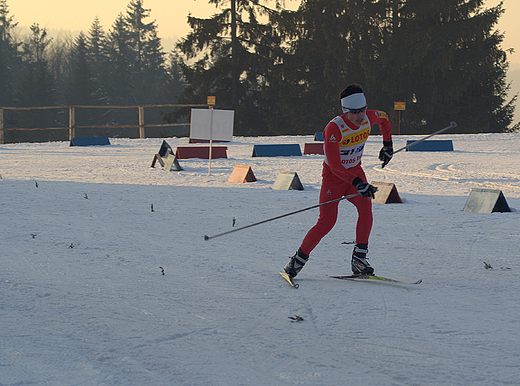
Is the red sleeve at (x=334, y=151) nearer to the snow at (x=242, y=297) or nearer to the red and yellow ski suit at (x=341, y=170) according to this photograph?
the red and yellow ski suit at (x=341, y=170)

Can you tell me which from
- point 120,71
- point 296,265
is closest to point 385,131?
point 296,265

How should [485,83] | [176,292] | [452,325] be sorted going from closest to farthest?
[452,325] < [176,292] < [485,83]

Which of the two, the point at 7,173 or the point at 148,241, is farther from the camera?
the point at 7,173

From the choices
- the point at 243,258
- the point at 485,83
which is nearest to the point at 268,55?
the point at 485,83

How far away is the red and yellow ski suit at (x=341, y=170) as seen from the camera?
4562mm

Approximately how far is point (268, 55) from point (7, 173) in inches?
1210

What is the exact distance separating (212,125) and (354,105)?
29.4ft

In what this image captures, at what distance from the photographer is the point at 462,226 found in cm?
703

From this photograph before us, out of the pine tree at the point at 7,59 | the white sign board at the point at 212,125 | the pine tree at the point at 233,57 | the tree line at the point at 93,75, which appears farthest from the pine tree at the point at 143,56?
the white sign board at the point at 212,125

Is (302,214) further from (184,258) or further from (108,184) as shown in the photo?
(108,184)

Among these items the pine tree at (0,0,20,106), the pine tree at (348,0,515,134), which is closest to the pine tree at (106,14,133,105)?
the pine tree at (0,0,20,106)

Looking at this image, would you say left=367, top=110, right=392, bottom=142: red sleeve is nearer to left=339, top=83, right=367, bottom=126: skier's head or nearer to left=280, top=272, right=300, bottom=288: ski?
left=339, top=83, right=367, bottom=126: skier's head

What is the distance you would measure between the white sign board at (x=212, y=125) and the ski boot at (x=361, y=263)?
8.72m

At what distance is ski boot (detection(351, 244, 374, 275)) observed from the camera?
15.6 feet
